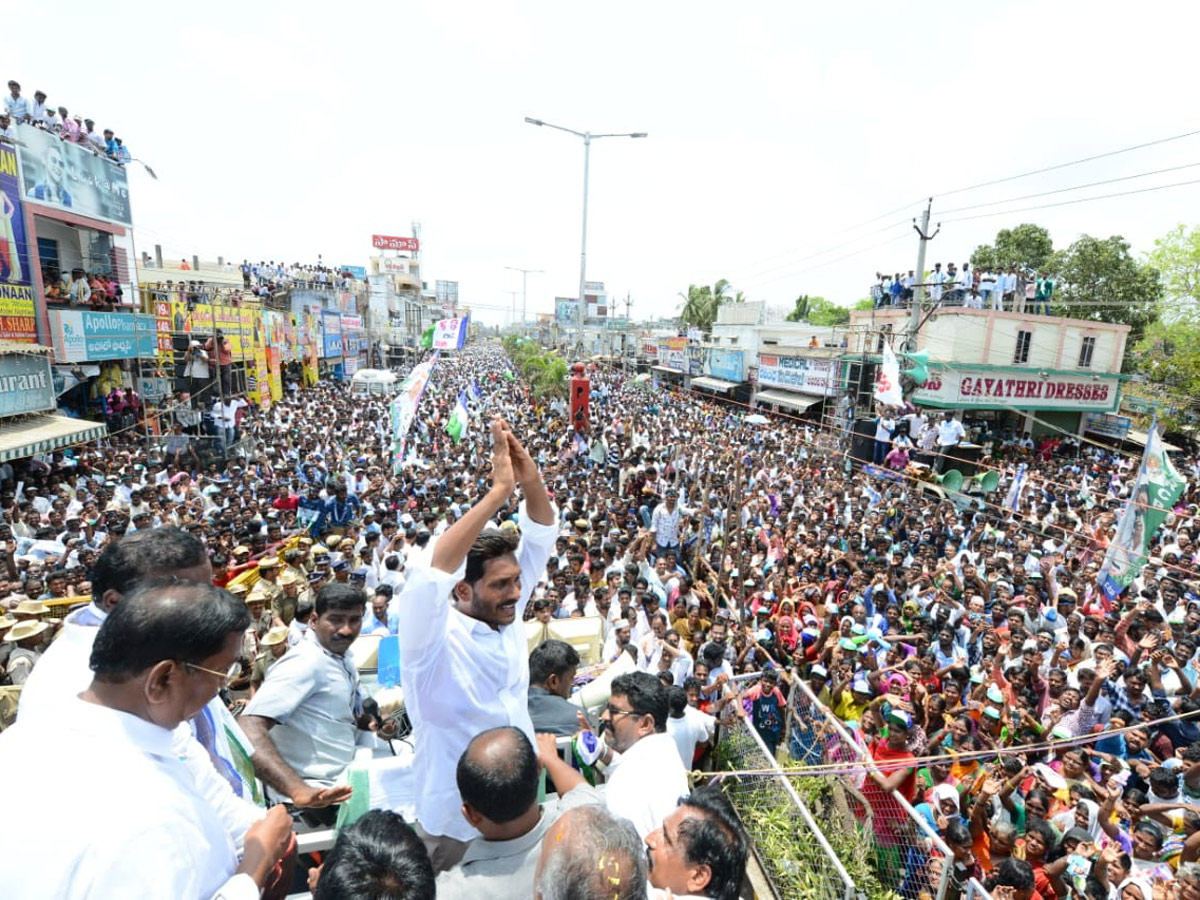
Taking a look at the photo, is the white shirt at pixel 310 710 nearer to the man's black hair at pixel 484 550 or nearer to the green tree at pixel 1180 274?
the man's black hair at pixel 484 550

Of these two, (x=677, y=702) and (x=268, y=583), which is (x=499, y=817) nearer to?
(x=677, y=702)

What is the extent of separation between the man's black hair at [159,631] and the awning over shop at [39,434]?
1075 centimetres

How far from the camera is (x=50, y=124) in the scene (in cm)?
1291

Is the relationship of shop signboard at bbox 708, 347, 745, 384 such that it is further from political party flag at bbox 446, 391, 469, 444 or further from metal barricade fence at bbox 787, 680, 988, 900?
metal barricade fence at bbox 787, 680, 988, 900

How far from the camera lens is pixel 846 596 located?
22.9 feet

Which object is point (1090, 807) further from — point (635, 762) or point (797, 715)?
point (635, 762)

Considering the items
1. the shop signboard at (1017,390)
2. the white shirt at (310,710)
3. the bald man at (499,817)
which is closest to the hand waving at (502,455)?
the bald man at (499,817)

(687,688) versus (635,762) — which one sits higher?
(635,762)

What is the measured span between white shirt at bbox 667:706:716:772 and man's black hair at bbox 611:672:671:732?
Result: 1.06 metres

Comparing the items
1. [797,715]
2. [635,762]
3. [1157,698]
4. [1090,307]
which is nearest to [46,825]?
[635,762]

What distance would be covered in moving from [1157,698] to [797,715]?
9.56ft

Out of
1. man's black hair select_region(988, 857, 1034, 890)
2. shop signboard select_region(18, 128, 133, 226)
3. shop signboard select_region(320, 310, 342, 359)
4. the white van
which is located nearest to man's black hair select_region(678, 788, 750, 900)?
man's black hair select_region(988, 857, 1034, 890)

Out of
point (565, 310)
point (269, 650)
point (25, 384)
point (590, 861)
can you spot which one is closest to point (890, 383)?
point (269, 650)

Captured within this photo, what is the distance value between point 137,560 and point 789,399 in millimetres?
22984
